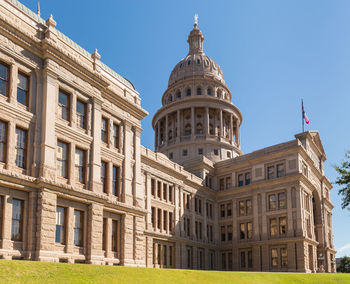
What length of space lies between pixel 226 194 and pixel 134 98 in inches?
1409

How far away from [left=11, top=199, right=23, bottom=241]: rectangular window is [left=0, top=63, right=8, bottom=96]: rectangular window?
21.7 ft

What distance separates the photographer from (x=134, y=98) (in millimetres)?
38125

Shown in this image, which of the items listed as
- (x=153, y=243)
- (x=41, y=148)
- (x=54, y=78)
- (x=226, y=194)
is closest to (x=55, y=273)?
(x=41, y=148)

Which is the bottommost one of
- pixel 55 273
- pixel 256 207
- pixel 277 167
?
pixel 55 273

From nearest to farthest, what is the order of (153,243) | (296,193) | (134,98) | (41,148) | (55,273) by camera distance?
(55,273)
(41,148)
(134,98)
(153,243)
(296,193)

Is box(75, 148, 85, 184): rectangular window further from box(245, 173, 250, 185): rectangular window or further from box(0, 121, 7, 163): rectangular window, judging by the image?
box(245, 173, 250, 185): rectangular window

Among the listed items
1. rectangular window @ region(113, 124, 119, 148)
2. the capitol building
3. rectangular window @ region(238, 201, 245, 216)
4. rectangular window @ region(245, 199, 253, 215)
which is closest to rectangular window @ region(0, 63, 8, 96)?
the capitol building

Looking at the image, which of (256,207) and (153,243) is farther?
(256,207)

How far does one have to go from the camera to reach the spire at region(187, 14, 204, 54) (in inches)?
4061

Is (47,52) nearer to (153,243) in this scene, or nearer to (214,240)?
(153,243)

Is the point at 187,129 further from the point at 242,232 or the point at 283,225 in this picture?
the point at 283,225

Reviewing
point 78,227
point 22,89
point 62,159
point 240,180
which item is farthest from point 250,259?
point 22,89

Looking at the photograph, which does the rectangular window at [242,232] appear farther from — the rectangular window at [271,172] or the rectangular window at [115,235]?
the rectangular window at [115,235]

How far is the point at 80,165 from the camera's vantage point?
30969 mm
